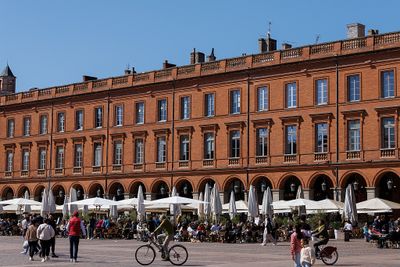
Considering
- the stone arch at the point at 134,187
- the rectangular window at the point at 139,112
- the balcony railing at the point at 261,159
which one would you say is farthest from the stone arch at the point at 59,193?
the balcony railing at the point at 261,159

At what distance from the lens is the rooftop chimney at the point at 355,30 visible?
59.5 metres

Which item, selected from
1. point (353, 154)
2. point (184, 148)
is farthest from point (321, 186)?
point (184, 148)

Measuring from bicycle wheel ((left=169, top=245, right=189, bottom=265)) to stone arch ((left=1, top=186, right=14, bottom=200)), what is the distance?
5453cm

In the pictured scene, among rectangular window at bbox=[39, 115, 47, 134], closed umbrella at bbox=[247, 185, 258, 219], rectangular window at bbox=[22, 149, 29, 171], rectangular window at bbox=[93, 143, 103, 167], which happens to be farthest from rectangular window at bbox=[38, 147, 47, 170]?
closed umbrella at bbox=[247, 185, 258, 219]

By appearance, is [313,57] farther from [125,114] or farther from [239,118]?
[125,114]

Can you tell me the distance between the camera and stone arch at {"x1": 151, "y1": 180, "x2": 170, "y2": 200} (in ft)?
219

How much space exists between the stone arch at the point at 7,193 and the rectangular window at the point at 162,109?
20788 millimetres

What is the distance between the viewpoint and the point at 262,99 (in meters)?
60.3

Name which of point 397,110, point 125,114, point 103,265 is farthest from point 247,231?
point 125,114

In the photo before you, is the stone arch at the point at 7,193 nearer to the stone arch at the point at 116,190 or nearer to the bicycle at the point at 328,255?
the stone arch at the point at 116,190

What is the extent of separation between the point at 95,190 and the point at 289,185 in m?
20.7

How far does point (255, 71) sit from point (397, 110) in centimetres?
1222

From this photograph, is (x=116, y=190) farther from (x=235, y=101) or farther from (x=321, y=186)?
(x=321, y=186)

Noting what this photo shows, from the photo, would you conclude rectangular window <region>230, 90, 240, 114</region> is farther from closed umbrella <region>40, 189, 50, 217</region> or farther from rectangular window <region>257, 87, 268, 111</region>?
closed umbrella <region>40, 189, 50, 217</region>
